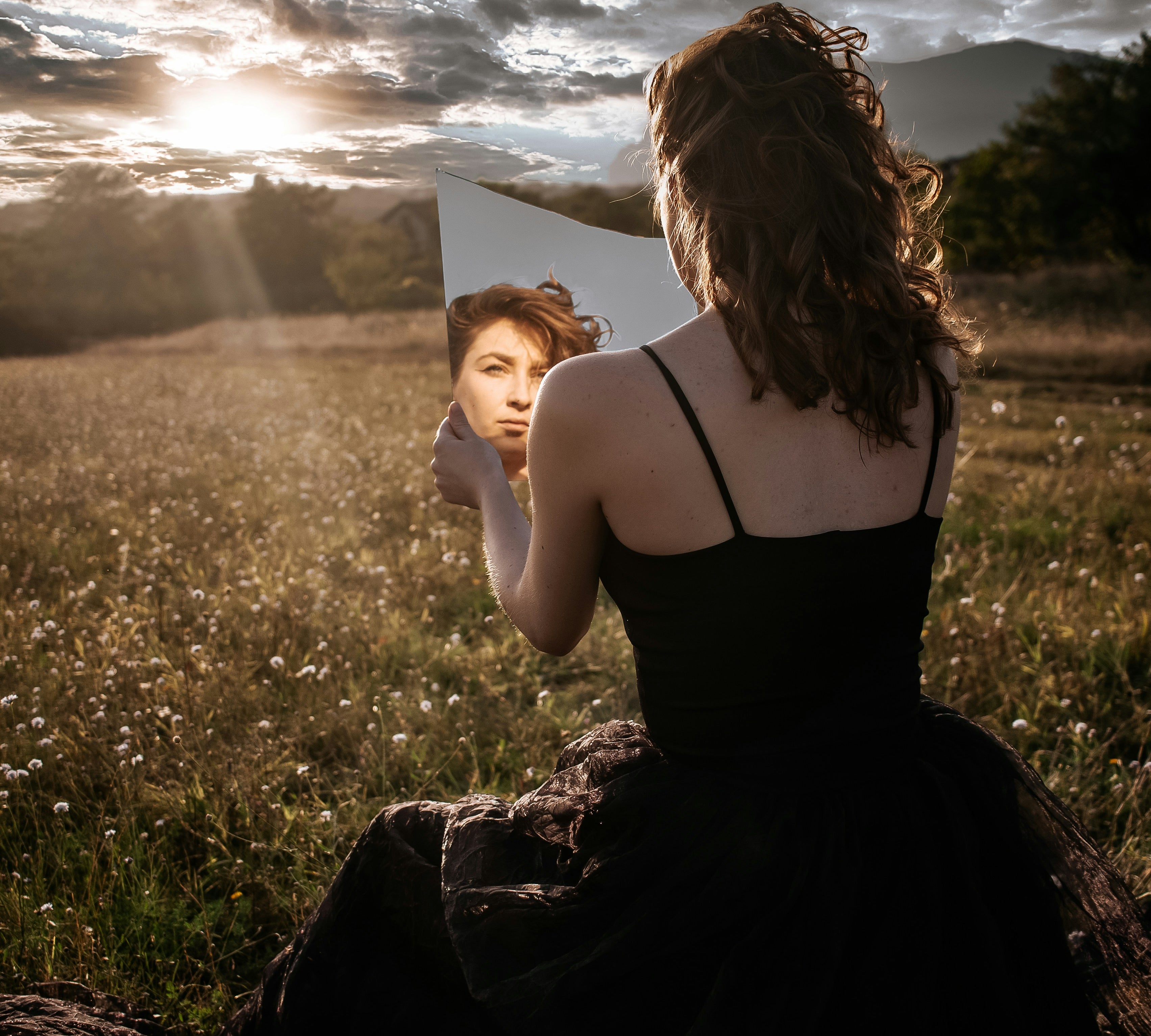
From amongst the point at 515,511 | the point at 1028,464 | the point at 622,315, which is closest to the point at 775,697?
the point at 515,511

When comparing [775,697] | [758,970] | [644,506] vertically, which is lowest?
[758,970]

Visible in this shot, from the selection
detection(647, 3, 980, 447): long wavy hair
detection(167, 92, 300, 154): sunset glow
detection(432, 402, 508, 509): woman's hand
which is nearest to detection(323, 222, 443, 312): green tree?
detection(167, 92, 300, 154): sunset glow

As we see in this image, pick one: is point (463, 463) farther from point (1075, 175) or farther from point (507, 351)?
point (1075, 175)

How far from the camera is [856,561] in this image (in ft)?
4.34

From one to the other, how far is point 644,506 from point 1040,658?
2700 millimetres

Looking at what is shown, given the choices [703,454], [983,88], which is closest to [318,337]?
[703,454]

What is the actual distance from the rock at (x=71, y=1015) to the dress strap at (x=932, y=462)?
5.72 feet

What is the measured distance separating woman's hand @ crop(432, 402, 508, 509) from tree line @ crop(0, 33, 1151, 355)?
638 mm

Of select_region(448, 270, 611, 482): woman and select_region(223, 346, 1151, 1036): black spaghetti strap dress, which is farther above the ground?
select_region(448, 270, 611, 482): woman

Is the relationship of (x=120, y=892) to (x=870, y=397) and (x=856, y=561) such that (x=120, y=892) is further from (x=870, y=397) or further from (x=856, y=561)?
(x=870, y=397)

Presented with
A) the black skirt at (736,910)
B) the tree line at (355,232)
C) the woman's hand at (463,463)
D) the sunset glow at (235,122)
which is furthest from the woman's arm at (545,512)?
the sunset glow at (235,122)

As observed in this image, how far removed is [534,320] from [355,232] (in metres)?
15.6

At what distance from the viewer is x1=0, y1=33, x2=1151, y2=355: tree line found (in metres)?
6.18

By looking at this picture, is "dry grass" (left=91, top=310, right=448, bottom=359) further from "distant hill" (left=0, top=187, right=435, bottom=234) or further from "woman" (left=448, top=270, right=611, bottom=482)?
"woman" (left=448, top=270, right=611, bottom=482)
